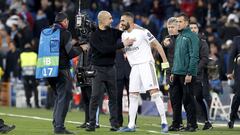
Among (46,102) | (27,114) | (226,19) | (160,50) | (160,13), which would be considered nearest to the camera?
(160,50)

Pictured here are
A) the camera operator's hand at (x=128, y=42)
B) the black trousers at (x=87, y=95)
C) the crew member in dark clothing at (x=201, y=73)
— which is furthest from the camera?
the crew member in dark clothing at (x=201, y=73)

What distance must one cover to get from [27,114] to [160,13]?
10797 mm

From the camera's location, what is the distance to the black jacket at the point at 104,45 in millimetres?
16875

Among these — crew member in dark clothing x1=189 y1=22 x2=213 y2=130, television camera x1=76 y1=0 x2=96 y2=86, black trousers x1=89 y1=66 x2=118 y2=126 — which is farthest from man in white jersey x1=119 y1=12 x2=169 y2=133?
crew member in dark clothing x1=189 y1=22 x2=213 y2=130

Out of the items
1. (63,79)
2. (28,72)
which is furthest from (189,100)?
(28,72)

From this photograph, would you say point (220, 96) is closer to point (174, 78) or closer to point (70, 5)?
point (174, 78)

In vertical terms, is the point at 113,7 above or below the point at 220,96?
above

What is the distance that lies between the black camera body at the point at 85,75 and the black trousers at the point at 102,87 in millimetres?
123

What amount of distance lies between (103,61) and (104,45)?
37 centimetres

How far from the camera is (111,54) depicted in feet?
56.0

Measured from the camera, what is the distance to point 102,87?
17.2 m

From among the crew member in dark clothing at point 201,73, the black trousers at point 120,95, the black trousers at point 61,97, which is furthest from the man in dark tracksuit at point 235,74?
the black trousers at point 61,97

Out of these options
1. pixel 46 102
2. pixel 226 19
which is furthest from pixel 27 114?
A: pixel 226 19

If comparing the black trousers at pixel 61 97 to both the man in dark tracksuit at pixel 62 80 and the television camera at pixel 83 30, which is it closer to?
the man in dark tracksuit at pixel 62 80
